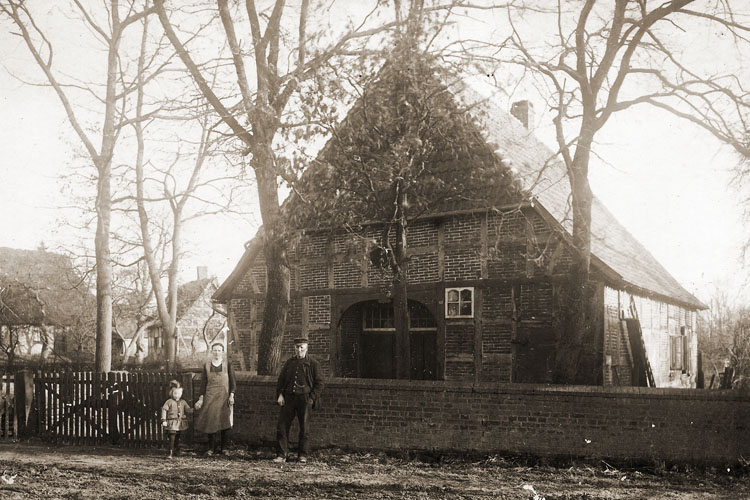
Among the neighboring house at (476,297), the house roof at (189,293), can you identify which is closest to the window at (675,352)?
the neighboring house at (476,297)

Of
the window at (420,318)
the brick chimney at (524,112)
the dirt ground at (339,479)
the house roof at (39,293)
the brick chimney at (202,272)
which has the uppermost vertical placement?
the brick chimney at (524,112)

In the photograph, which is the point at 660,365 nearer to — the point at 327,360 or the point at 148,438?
the point at 327,360

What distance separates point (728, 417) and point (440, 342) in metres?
6.73

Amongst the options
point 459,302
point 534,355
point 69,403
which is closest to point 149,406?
point 69,403

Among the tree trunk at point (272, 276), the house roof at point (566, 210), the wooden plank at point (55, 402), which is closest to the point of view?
the wooden plank at point (55, 402)

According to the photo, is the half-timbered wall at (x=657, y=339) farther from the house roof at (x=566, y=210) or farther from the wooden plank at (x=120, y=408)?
the wooden plank at (x=120, y=408)

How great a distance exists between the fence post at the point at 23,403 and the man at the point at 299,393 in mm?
4880

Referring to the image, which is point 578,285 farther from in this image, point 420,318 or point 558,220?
point 420,318

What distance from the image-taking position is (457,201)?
48.0 ft

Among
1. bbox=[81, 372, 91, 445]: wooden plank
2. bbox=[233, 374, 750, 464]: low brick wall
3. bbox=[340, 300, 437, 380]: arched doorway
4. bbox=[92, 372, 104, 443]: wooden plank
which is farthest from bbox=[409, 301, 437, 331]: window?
bbox=[81, 372, 91, 445]: wooden plank

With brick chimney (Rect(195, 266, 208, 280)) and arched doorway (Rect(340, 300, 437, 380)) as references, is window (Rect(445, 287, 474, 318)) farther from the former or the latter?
brick chimney (Rect(195, 266, 208, 280))

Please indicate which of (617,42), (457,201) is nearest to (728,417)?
(617,42)

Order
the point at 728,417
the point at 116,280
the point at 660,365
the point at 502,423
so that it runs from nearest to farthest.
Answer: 1. the point at 728,417
2. the point at 502,423
3. the point at 660,365
4. the point at 116,280

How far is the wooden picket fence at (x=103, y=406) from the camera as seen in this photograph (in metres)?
11.0
